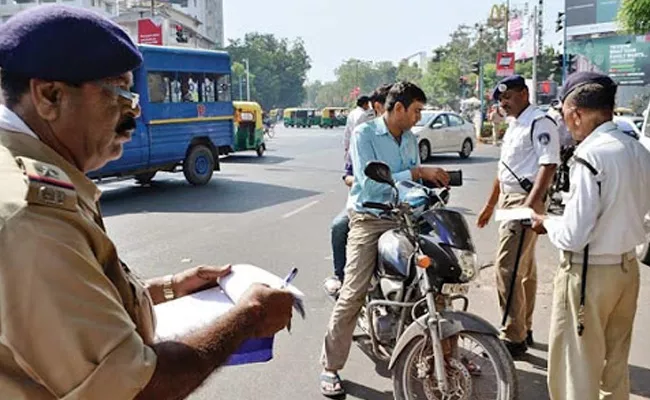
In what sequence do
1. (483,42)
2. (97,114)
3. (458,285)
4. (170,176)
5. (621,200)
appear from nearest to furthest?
(97,114)
(621,200)
(458,285)
(170,176)
(483,42)

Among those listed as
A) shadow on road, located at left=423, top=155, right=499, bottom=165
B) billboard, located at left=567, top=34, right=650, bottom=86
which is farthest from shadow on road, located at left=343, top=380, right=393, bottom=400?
billboard, located at left=567, top=34, right=650, bottom=86

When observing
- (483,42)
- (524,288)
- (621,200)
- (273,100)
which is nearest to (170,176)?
(524,288)

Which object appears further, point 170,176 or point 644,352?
point 170,176

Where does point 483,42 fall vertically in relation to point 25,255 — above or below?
above

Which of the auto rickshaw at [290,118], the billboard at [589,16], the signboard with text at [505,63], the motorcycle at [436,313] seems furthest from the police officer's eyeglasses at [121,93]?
the auto rickshaw at [290,118]

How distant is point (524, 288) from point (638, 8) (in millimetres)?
14208

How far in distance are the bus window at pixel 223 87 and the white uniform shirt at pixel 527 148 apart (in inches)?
391

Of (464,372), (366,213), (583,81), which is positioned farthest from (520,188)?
(464,372)

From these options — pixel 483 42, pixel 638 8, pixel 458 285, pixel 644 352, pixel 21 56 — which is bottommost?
pixel 644 352

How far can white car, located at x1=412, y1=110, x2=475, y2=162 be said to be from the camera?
57.5ft

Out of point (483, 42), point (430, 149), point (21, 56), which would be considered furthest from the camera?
point (483, 42)

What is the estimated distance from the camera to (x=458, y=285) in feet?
9.78

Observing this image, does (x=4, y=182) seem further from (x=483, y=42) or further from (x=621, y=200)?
(x=483, y=42)

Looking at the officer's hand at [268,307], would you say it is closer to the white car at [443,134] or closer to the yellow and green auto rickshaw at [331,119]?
the white car at [443,134]
